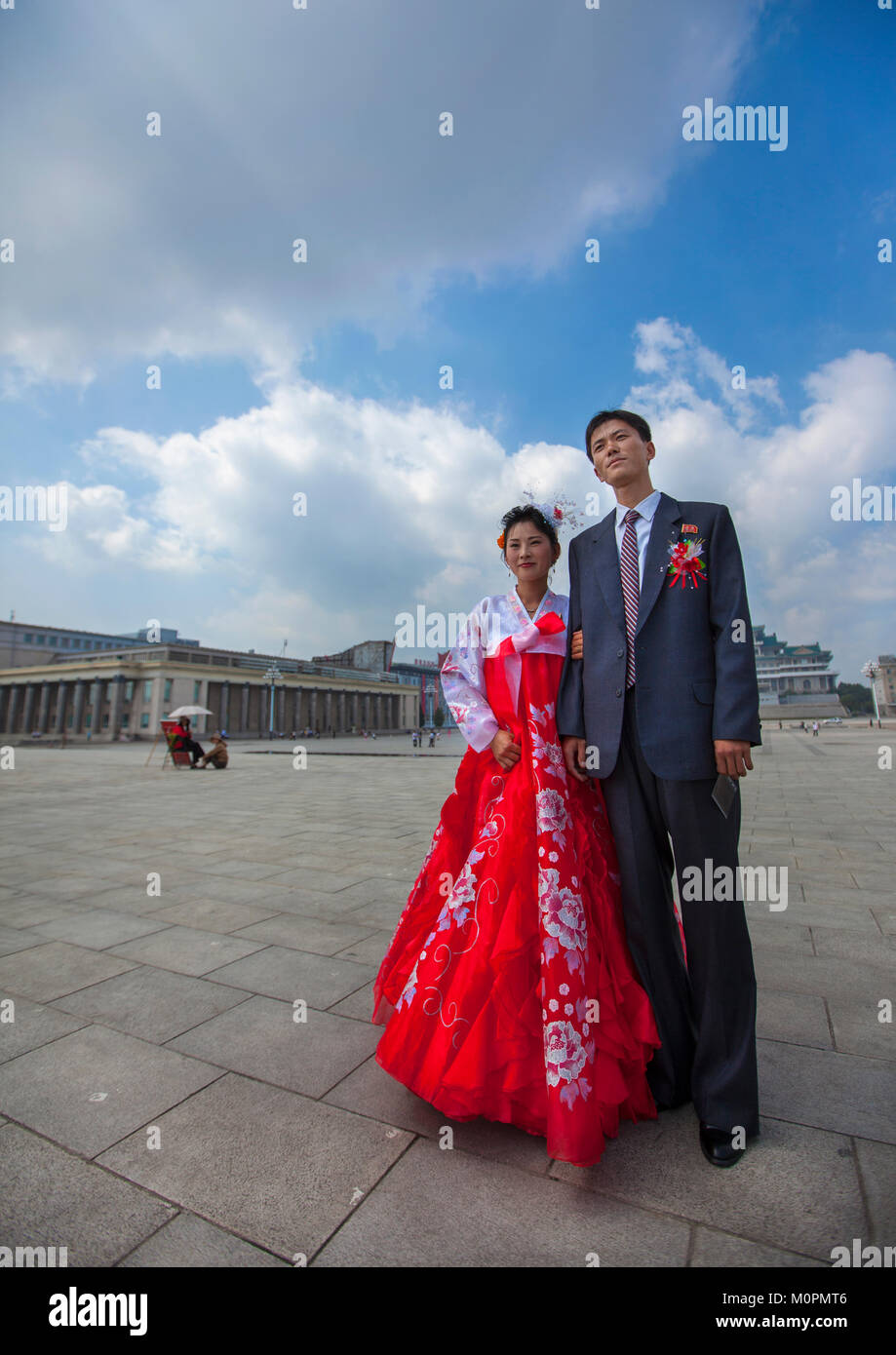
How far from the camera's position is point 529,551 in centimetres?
250

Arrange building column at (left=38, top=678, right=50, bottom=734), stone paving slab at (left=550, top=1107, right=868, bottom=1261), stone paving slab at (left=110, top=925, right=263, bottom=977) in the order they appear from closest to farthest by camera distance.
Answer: stone paving slab at (left=550, top=1107, right=868, bottom=1261)
stone paving slab at (left=110, top=925, right=263, bottom=977)
building column at (left=38, top=678, right=50, bottom=734)

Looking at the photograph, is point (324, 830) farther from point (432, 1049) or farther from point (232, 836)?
point (432, 1049)

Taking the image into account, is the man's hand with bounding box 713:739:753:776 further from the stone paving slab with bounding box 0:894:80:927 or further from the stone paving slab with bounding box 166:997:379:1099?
the stone paving slab with bounding box 0:894:80:927

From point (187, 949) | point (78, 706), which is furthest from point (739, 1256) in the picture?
point (78, 706)

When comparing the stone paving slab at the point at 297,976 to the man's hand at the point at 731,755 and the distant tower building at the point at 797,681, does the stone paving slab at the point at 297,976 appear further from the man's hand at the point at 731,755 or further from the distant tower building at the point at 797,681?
the distant tower building at the point at 797,681

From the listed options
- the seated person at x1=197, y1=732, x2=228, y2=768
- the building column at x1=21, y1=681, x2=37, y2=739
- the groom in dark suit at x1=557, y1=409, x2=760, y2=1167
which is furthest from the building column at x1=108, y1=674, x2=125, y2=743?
the groom in dark suit at x1=557, y1=409, x2=760, y2=1167

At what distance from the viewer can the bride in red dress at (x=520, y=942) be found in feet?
5.82

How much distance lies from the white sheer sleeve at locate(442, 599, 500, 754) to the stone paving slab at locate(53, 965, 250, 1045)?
1.65 m

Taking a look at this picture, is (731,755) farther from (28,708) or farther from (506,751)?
(28,708)

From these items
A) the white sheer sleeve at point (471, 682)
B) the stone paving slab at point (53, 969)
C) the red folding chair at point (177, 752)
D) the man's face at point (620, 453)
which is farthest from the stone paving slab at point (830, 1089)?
the red folding chair at point (177, 752)

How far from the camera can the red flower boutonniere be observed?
1.98 m

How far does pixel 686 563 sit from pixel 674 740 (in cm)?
56
